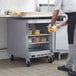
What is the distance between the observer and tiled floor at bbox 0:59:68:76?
373 centimetres

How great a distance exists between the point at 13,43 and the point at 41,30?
0.61m

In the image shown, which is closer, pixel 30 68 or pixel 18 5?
pixel 30 68

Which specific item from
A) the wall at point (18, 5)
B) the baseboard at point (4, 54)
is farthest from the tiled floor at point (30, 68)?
the wall at point (18, 5)

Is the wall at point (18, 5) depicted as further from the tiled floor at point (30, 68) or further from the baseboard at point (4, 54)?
the tiled floor at point (30, 68)

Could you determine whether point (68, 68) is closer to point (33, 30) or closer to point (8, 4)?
point (33, 30)

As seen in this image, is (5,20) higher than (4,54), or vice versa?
(5,20)

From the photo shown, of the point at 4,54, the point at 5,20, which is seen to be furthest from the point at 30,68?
the point at 5,20

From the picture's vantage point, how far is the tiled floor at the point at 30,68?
147 inches

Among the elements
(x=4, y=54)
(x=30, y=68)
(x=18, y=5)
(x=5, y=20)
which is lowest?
(x=30, y=68)

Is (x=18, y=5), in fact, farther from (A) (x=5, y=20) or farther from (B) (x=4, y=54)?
(B) (x=4, y=54)

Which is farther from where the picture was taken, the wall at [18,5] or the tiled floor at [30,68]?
the wall at [18,5]

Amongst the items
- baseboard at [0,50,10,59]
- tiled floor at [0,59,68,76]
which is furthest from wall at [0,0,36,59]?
tiled floor at [0,59,68,76]

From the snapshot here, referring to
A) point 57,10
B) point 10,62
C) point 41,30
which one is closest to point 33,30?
point 41,30

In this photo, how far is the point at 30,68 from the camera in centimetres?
406
